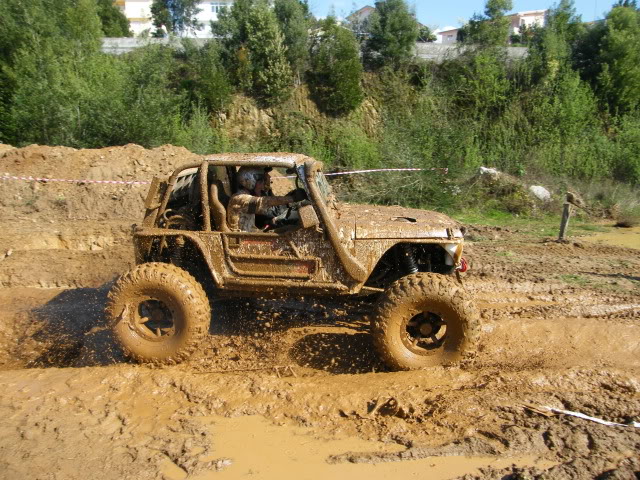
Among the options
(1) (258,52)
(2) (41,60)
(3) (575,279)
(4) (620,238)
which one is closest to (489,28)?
(1) (258,52)

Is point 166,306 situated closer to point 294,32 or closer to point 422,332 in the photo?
point 422,332

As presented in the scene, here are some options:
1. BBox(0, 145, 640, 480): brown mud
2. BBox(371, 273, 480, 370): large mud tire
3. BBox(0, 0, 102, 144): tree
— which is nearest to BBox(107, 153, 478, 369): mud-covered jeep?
BBox(371, 273, 480, 370): large mud tire

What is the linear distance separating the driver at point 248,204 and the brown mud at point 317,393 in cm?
121

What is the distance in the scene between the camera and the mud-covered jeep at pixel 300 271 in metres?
4.57

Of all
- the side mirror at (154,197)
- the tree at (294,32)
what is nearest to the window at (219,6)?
the tree at (294,32)

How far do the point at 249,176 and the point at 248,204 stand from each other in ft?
1.01

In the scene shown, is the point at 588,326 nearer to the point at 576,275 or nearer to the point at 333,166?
the point at 576,275

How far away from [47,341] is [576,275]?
259 inches

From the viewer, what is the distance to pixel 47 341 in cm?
579

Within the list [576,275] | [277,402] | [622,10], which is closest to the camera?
[277,402]

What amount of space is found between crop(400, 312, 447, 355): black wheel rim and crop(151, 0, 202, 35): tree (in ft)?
116

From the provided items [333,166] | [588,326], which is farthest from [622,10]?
[588,326]

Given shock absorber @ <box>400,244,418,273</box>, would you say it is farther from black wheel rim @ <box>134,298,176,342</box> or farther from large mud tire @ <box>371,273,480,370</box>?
black wheel rim @ <box>134,298,176,342</box>

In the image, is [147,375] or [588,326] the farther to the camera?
[588,326]
